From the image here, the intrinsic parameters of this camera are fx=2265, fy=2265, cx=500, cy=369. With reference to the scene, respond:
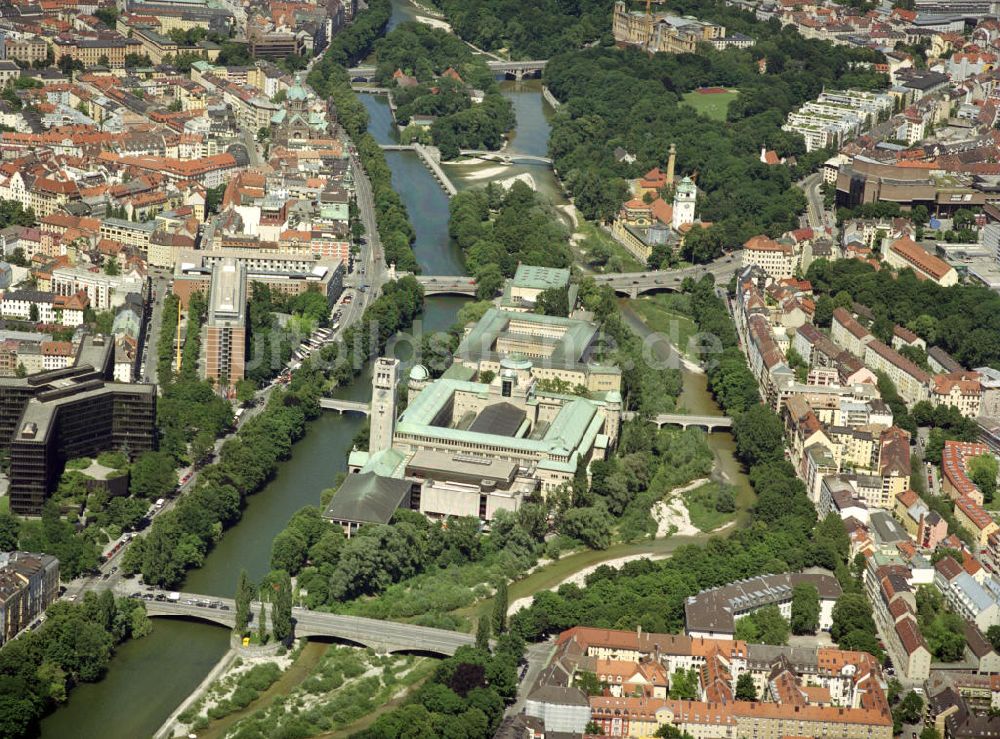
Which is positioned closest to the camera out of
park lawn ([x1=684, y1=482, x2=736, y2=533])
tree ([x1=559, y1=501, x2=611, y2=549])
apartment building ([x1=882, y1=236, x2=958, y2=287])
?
tree ([x1=559, y1=501, x2=611, y2=549])

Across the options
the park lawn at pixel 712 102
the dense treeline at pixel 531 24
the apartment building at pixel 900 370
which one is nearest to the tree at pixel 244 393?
the apartment building at pixel 900 370

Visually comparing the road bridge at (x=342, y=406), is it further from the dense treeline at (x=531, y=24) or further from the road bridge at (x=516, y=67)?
the dense treeline at (x=531, y=24)

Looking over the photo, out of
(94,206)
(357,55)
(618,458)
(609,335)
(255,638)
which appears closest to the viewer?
(255,638)

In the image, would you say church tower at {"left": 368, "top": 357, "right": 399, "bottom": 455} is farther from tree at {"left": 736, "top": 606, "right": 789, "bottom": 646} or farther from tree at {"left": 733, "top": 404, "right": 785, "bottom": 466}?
tree at {"left": 736, "top": 606, "right": 789, "bottom": 646}

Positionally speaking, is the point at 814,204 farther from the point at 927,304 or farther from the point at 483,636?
the point at 483,636

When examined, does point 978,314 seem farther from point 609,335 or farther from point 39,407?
point 39,407

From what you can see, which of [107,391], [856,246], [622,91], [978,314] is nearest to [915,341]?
[978,314]

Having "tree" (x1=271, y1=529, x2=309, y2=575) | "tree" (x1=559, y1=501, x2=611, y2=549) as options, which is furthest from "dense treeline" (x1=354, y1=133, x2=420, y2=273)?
"tree" (x1=271, y1=529, x2=309, y2=575)

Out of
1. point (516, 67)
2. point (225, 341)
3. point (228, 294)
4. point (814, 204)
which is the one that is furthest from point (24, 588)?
point (516, 67)
